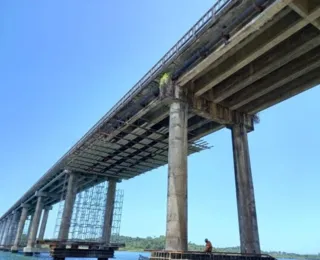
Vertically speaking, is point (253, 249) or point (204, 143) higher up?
point (204, 143)

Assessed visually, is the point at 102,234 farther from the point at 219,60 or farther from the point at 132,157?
the point at 219,60

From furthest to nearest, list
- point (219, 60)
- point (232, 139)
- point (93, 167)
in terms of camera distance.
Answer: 1. point (93, 167)
2. point (232, 139)
3. point (219, 60)

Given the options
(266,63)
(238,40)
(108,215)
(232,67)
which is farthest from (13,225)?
(238,40)

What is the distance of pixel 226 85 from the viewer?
22.2 m

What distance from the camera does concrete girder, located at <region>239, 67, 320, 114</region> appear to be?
20141mm

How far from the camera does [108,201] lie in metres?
46.5

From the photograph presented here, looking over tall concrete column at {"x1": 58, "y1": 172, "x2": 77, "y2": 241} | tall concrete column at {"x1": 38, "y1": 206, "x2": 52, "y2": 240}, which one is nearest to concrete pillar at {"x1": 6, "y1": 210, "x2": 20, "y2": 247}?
tall concrete column at {"x1": 38, "y1": 206, "x2": 52, "y2": 240}

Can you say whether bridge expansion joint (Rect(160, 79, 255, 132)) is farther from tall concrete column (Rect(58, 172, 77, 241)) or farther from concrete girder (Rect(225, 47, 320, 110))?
tall concrete column (Rect(58, 172, 77, 241))

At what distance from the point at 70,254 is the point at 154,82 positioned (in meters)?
28.7

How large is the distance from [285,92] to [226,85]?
4447mm

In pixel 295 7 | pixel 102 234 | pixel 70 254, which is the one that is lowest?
pixel 70 254

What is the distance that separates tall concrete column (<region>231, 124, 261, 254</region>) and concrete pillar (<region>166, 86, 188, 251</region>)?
19.0ft

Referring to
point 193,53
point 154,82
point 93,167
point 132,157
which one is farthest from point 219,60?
point 93,167

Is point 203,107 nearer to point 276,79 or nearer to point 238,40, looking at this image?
point 276,79
